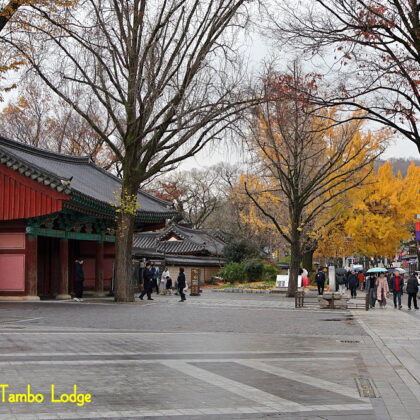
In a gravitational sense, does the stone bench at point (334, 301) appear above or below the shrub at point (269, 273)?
below

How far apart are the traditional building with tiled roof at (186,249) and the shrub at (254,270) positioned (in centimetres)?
558

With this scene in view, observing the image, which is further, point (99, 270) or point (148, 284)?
A: point (99, 270)

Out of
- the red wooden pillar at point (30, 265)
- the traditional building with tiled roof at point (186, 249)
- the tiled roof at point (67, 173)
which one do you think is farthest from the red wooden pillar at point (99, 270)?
the traditional building with tiled roof at point (186, 249)

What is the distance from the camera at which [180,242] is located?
6191 centimetres

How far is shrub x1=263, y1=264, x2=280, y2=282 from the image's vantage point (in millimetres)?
54431

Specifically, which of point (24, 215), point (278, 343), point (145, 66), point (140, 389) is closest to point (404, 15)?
point (278, 343)

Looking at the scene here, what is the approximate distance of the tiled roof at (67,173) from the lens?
2516 cm

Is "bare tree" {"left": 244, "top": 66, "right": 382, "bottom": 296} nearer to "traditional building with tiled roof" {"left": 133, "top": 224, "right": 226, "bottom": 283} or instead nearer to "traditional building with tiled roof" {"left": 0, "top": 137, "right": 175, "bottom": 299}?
"traditional building with tiled roof" {"left": 0, "top": 137, "right": 175, "bottom": 299}

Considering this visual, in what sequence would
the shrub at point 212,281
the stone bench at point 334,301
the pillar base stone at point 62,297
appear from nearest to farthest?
1. the stone bench at point 334,301
2. the pillar base stone at point 62,297
3. the shrub at point 212,281

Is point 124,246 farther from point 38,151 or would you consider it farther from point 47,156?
point 47,156

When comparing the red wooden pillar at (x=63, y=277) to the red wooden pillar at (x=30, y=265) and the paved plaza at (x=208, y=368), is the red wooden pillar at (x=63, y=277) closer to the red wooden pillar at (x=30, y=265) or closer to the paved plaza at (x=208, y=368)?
the red wooden pillar at (x=30, y=265)

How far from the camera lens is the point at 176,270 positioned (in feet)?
188

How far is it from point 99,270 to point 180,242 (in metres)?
28.6

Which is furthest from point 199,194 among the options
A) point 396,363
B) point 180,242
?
point 396,363
